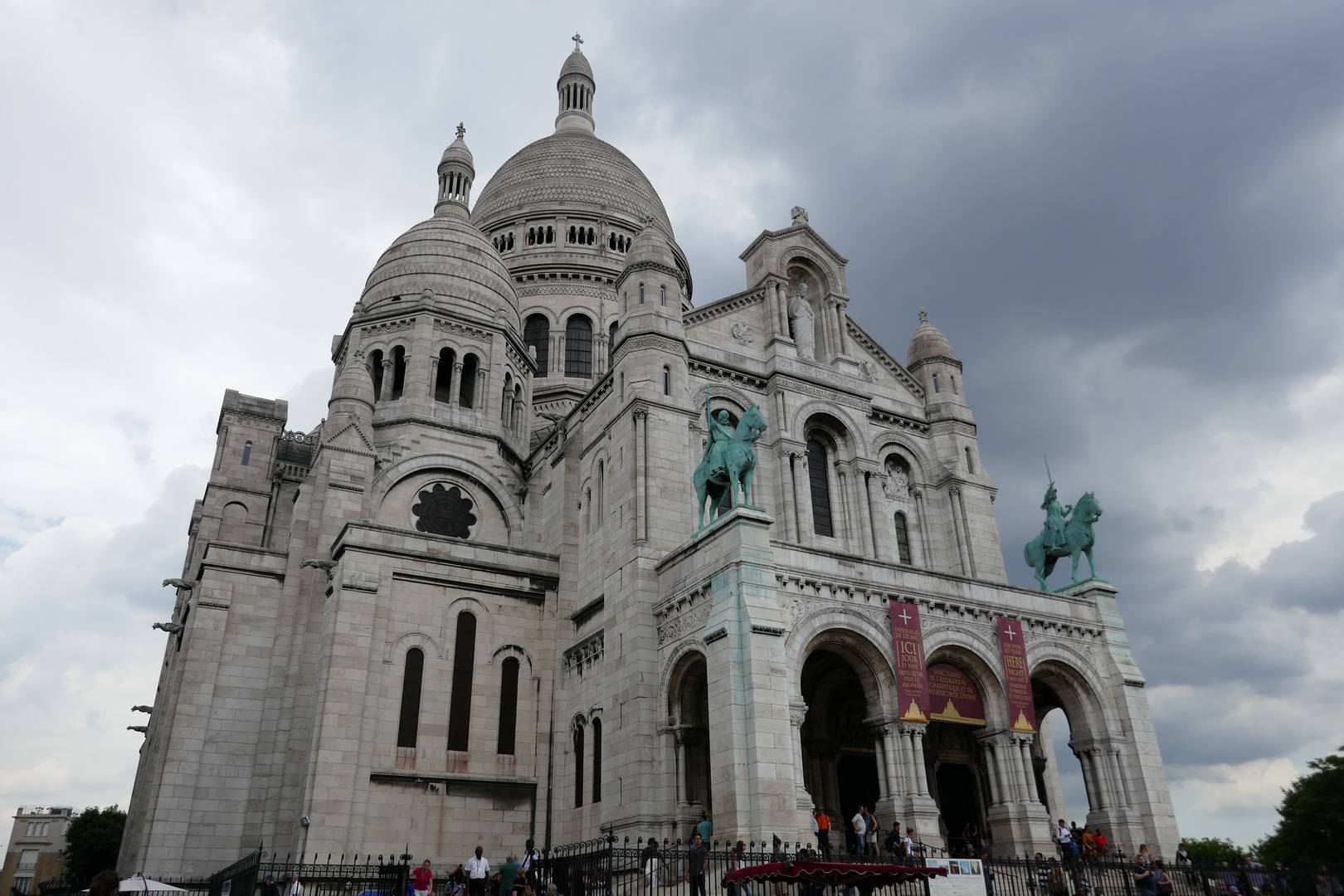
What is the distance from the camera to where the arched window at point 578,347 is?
5094cm

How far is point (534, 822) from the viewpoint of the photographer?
3003cm

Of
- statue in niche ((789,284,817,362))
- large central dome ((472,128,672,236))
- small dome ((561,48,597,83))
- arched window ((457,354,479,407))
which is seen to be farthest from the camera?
small dome ((561,48,597,83))

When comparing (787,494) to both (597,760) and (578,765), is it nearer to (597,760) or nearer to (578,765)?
(597,760)

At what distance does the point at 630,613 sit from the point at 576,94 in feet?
172

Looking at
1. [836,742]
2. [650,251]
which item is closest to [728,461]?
[836,742]

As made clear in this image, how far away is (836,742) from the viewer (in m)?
28.4

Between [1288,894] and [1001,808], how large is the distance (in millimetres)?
6381

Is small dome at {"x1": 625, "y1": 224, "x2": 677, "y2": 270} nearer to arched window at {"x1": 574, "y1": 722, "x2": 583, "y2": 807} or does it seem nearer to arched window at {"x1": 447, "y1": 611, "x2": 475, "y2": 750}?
A: arched window at {"x1": 447, "y1": 611, "x2": 475, "y2": 750}

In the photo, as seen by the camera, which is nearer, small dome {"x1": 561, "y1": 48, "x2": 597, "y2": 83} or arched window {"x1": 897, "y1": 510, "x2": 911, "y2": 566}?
arched window {"x1": 897, "y1": 510, "x2": 911, "y2": 566}

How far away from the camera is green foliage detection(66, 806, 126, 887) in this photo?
208 feet

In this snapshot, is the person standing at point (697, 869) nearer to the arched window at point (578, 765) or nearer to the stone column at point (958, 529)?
the arched window at point (578, 765)

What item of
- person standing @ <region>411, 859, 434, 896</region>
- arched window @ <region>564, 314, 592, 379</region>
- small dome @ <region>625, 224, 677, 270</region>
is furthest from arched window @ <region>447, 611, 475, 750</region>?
arched window @ <region>564, 314, 592, 379</region>

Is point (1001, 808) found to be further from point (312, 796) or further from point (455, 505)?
point (455, 505)

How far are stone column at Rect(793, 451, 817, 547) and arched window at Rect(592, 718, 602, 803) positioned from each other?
844 centimetres
